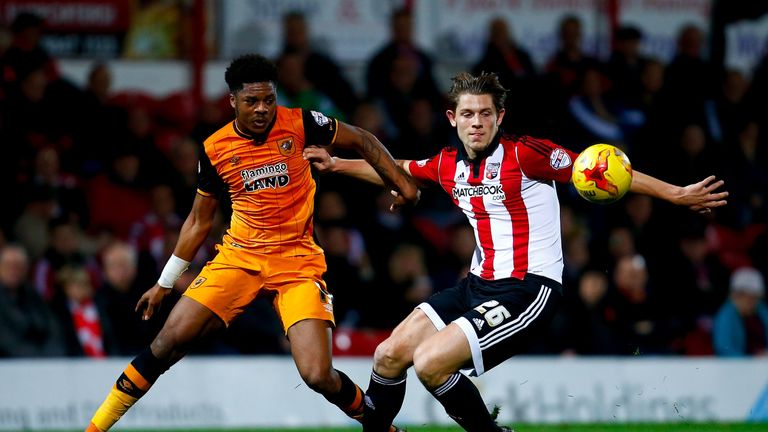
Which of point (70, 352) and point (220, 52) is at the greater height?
point (220, 52)

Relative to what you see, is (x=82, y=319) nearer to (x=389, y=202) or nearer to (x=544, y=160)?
(x=389, y=202)

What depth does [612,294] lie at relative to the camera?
1294 centimetres

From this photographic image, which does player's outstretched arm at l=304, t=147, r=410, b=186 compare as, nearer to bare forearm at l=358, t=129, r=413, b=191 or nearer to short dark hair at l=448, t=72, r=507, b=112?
bare forearm at l=358, t=129, r=413, b=191

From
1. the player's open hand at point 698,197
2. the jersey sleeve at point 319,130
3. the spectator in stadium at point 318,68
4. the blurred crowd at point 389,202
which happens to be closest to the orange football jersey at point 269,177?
the jersey sleeve at point 319,130

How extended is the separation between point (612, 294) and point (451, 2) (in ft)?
14.3

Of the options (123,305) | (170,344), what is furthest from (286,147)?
(123,305)

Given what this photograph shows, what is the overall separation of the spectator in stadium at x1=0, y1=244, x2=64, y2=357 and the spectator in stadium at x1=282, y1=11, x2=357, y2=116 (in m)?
3.70

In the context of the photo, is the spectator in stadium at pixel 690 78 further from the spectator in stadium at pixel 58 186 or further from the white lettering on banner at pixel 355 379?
the spectator in stadium at pixel 58 186

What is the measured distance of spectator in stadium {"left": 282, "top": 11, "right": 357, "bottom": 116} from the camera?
1401cm

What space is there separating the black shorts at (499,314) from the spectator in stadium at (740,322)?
562 centimetres

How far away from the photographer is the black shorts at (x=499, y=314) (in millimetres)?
7664

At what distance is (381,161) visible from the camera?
829 centimetres

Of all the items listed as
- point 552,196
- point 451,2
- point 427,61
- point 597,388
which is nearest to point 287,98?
point 427,61

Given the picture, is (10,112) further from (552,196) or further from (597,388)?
(552,196)
